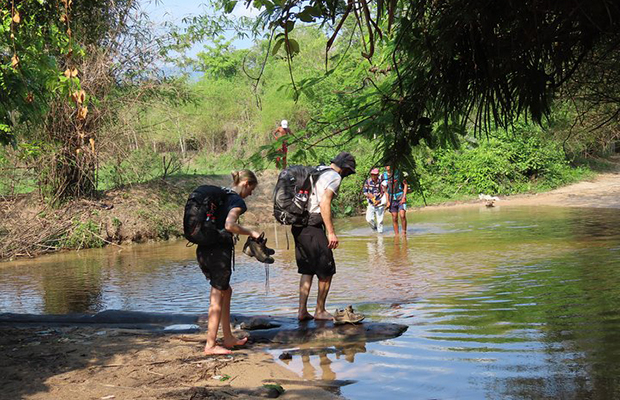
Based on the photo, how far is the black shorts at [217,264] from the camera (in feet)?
24.0

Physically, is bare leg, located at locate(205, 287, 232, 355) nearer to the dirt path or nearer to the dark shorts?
the dark shorts

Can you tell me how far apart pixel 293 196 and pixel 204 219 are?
4.49 feet

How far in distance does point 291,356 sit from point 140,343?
1.61 m

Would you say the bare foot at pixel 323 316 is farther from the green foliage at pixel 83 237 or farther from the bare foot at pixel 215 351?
the green foliage at pixel 83 237

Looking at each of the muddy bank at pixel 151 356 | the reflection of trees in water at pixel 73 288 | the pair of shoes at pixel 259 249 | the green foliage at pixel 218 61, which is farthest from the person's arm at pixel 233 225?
the green foliage at pixel 218 61

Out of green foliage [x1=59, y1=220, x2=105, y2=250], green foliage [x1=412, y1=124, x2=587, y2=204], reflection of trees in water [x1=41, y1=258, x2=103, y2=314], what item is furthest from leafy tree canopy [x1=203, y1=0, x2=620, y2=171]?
green foliage [x1=412, y1=124, x2=587, y2=204]

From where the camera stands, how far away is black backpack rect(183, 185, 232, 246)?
724cm

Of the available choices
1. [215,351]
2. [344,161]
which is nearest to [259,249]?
[215,351]

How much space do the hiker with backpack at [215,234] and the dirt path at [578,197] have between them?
18.6 meters

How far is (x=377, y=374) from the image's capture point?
662cm

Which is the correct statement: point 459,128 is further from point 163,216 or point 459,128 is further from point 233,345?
point 163,216

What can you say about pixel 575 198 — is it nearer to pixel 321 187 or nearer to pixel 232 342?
pixel 321 187

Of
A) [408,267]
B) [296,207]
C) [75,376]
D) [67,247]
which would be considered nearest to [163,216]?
[67,247]

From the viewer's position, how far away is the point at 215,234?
728 cm
